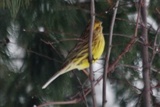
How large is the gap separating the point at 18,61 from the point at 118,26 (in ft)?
2.55

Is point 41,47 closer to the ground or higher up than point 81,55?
closer to the ground

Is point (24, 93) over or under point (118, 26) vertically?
under

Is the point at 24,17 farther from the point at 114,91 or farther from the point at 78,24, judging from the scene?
the point at 114,91

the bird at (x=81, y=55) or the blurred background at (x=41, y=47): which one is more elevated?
the bird at (x=81, y=55)

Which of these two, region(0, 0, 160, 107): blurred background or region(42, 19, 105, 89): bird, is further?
region(0, 0, 160, 107): blurred background

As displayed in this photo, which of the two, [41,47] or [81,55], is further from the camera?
[41,47]

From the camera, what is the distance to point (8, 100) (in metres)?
4.85

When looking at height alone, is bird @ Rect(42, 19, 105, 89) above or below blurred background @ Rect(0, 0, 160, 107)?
above

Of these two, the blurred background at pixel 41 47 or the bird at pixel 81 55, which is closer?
the bird at pixel 81 55

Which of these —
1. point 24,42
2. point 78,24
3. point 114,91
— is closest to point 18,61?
point 24,42

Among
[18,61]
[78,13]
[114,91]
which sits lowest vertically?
[114,91]

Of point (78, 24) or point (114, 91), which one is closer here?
point (78, 24)

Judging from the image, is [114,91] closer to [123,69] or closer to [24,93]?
[123,69]

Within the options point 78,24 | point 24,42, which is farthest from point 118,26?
point 24,42
